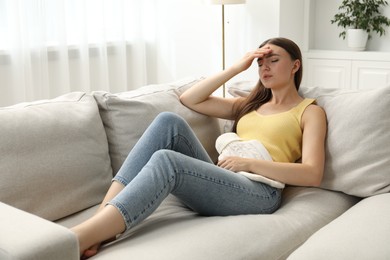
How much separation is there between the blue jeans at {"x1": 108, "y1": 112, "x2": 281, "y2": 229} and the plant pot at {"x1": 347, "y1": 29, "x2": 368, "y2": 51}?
263 cm

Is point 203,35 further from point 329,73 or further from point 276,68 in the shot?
point 276,68

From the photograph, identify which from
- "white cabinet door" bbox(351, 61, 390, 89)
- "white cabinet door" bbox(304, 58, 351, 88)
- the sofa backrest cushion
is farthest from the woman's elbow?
"white cabinet door" bbox(304, 58, 351, 88)

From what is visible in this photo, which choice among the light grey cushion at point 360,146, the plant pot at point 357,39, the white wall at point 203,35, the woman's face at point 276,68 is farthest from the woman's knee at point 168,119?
the plant pot at point 357,39

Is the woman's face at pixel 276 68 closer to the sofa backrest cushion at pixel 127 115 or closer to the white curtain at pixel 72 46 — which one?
the sofa backrest cushion at pixel 127 115

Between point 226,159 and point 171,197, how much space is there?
27cm

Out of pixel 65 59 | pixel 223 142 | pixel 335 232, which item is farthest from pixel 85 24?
pixel 335 232

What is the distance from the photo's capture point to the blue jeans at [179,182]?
5.41ft

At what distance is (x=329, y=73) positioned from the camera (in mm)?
4395

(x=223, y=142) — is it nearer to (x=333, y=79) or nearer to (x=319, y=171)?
(x=319, y=171)

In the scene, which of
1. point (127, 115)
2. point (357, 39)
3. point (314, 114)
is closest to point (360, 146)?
point (314, 114)

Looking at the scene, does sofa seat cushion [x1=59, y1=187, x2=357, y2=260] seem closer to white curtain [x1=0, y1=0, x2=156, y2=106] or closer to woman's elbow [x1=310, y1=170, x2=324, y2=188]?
woman's elbow [x1=310, y1=170, x2=324, y2=188]

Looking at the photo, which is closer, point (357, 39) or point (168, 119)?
point (168, 119)

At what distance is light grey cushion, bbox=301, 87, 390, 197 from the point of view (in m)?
2.01

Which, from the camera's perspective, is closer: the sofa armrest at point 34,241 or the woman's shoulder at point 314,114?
the sofa armrest at point 34,241
